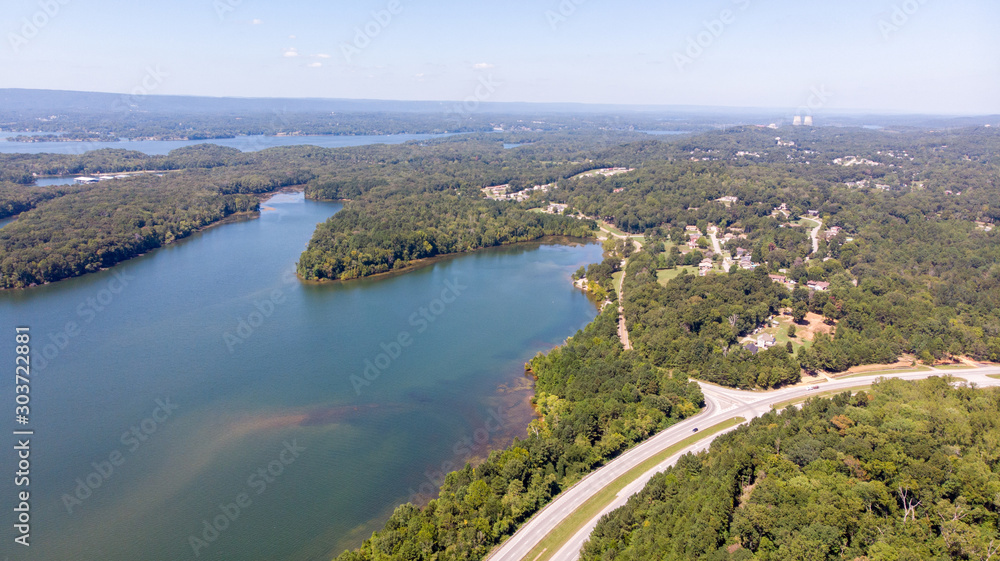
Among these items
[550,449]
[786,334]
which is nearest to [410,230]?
[786,334]

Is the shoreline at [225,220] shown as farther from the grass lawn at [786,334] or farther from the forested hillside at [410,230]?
the grass lawn at [786,334]

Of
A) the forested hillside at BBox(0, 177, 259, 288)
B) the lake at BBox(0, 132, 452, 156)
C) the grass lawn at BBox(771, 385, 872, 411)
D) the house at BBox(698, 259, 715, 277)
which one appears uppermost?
the lake at BBox(0, 132, 452, 156)

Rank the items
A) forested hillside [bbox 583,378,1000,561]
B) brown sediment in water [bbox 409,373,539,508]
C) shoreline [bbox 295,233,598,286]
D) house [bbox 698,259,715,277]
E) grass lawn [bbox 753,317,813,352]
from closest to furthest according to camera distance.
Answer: forested hillside [bbox 583,378,1000,561] < brown sediment in water [bbox 409,373,539,508] < grass lawn [bbox 753,317,813,352] < shoreline [bbox 295,233,598,286] < house [bbox 698,259,715,277]

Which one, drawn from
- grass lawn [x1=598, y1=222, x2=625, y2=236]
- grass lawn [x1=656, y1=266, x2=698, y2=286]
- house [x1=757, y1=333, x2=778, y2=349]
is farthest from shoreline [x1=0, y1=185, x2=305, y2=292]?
house [x1=757, y1=333, x2=778, y2=349]

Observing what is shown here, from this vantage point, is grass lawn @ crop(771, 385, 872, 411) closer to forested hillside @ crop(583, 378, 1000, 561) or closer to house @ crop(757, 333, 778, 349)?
forested hillside @ crop(583, 378, 1000, 561)

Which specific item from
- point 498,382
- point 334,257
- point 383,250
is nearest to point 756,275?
point 498,382

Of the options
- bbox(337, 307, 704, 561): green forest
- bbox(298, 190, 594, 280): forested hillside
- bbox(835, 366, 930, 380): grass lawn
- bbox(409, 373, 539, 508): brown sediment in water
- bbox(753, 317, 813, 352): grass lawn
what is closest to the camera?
bbox(337, 307, 704, 561): green forest
